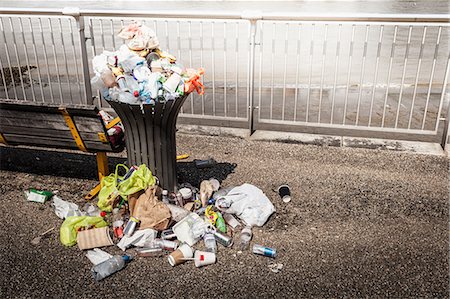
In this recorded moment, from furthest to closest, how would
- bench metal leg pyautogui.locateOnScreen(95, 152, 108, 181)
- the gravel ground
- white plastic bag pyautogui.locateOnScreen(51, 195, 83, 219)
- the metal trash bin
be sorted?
1. bench metal leg pyautogui.locateOnScreen(95, 152, 108, 181)
2. white plastic bag pyautogui.locateOnScreen(51, 195, 83, 219)
3. the metal trash bin
4. the gravel ground

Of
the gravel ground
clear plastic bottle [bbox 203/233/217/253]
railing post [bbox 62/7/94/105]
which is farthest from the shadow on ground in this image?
railing post [bbox 62/7/94/105]

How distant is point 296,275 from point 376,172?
222cm

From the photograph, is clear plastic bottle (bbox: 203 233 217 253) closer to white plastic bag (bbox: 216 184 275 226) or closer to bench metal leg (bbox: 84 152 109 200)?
white plastic bag (bbox: 216 184 275 226)

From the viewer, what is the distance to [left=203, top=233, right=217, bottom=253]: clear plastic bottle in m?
3.51

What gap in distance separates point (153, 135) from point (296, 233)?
1.57 metres

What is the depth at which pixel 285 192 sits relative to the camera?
14.3ft

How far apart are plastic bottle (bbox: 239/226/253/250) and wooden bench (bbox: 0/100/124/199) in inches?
60.3

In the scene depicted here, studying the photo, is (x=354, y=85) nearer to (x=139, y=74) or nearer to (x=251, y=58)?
(x=251, y=58)

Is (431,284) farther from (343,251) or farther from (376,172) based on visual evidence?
(376,172)

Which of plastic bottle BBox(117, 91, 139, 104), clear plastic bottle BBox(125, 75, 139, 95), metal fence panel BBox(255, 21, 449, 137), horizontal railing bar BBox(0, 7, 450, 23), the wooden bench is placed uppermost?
horizontal railing bar BBox(0, 7, 450, 23)

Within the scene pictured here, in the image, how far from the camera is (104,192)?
157 inches

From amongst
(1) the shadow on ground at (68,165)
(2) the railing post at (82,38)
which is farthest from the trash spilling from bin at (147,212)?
(2) the railing post at (82,38)

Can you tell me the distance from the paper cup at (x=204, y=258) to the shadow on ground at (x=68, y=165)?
1391 millimetres

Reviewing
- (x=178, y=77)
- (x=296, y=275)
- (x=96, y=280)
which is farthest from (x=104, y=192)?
(x=296, y=275)
